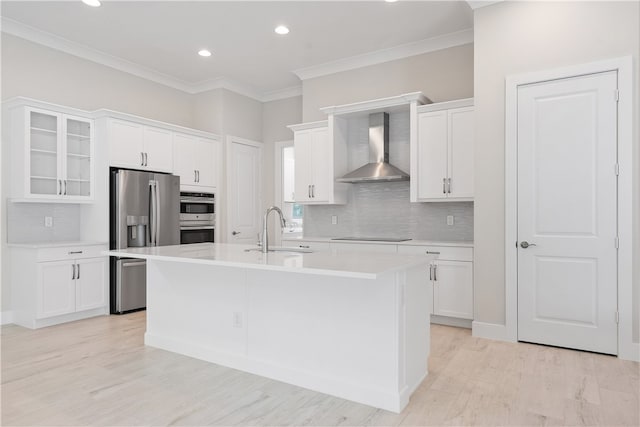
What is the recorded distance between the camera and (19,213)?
4.34 m

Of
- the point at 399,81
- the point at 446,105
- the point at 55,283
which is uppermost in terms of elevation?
the point at 399,81

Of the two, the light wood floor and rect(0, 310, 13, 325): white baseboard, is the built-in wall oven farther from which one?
the light wood floor

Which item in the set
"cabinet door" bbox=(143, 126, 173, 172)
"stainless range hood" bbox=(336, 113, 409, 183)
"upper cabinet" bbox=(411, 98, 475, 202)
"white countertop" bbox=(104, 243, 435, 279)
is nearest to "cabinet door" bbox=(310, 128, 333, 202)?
"stainless range hood" bbox=(336, 113, 409, 183)

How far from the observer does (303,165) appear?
214 inches

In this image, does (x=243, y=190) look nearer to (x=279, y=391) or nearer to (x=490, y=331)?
(x=490, y=331)

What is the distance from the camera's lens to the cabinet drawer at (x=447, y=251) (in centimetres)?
407

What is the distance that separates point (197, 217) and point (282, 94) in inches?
93.7

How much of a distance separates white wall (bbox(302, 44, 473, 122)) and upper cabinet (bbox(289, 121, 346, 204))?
15.4 inches

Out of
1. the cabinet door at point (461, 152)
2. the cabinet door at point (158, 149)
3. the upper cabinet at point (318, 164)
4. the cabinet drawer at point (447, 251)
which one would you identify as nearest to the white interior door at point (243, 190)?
the cabinet door at point (158, 149)

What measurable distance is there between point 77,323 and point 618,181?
517 centimetres

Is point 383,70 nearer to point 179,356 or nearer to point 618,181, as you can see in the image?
point 618,181

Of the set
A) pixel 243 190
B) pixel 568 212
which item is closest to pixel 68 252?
pixel 243 190

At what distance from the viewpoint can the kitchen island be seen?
92.9 inches

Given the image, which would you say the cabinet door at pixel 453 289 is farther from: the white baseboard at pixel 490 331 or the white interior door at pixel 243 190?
the white interior door at pixel 243 190
